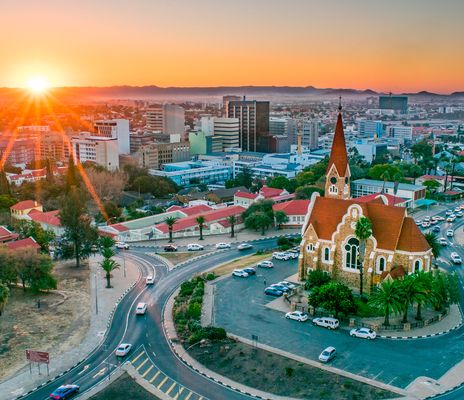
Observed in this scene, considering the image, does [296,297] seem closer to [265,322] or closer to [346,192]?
[265,322]

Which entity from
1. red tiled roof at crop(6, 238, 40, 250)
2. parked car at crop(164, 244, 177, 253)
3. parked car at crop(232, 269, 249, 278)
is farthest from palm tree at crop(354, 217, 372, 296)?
red tiled roof at crop(6, 238, 40, 250)

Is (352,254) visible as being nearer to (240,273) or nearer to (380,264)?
(380,264)

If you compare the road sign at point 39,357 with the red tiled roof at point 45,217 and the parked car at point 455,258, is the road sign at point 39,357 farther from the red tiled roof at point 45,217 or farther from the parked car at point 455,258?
the red tiled roof at point 45,217

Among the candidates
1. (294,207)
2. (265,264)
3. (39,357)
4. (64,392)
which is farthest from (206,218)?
(64,392)

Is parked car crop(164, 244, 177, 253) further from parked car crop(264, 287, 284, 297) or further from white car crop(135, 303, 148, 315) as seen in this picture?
parked car crop(264, 287, 284, 297)

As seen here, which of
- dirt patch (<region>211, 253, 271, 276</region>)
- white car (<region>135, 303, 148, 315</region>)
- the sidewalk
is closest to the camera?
the sidewalk

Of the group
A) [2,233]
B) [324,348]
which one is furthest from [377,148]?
[324,348]
